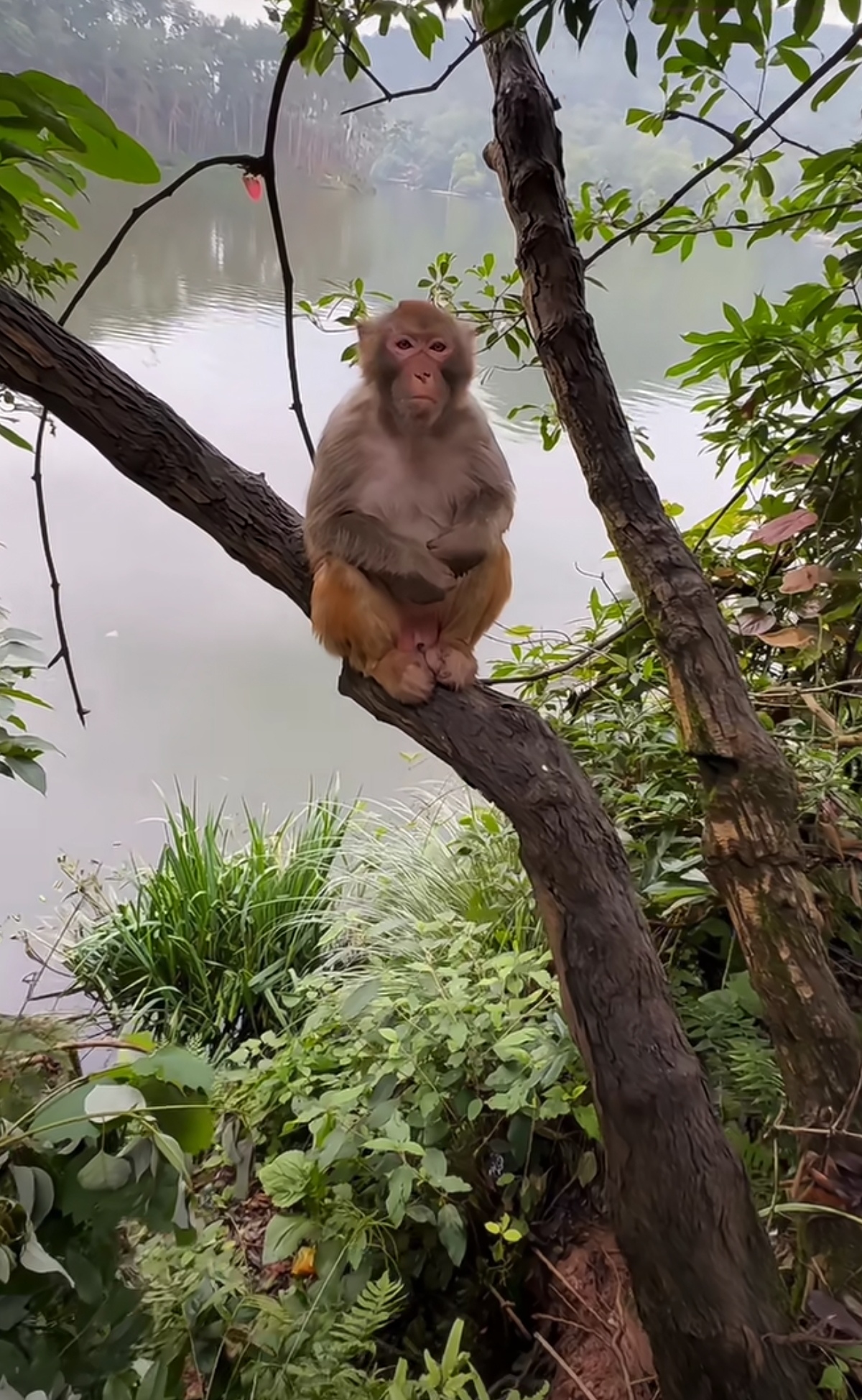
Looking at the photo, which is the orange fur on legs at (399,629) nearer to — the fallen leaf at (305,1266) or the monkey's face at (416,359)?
the monkey's face at (416,359)

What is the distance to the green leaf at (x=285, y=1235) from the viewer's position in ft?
6.03

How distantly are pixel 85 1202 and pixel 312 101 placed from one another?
335cm

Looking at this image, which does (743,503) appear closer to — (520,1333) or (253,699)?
(253,699)

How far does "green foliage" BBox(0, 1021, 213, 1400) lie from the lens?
104 centimetres

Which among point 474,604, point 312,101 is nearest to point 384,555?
point 474,604

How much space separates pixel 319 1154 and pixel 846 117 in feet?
10.7

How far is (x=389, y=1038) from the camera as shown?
205 centimetres

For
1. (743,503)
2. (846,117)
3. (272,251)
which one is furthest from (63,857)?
(846,117)

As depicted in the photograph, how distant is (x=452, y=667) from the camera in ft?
5.90

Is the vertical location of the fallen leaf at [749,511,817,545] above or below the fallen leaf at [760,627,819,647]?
above

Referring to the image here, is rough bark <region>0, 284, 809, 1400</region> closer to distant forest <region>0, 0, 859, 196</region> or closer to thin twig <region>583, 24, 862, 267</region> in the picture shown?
thin twig <region>583, 24, 862, 267</region>

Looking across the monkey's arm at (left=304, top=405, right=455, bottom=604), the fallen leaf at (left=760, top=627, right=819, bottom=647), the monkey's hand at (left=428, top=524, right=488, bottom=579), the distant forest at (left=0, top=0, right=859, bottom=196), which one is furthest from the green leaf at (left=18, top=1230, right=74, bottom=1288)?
the distant forest at (left=0, top=0, right=859, bottom=196)

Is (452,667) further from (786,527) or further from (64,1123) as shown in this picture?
(64,1123)

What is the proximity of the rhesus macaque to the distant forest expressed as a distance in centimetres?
139
